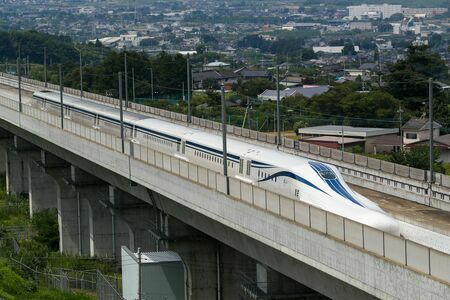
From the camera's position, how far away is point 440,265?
704 inches

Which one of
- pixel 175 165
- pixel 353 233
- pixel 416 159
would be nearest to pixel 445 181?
pixel 175 165

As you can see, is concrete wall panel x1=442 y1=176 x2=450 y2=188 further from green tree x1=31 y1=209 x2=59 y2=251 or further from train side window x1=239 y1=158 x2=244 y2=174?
green tree x1=31 y1=209 x2=59 y2=251

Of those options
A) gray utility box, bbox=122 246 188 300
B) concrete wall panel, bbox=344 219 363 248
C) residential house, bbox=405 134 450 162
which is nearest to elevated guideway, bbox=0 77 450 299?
concrete wall panel, bbox=344 219 363 248

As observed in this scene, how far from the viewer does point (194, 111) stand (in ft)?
283

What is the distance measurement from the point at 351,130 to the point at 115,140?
32077 millimetres

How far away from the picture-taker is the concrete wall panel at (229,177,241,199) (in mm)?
26894

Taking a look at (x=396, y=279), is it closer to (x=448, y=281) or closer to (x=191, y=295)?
(x=448, y=281)

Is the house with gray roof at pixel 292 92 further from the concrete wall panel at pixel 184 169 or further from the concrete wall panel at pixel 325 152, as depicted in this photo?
the concrete wall panel at pixel 184 169

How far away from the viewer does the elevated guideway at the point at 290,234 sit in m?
18.5

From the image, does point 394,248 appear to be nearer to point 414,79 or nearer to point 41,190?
point 41,190

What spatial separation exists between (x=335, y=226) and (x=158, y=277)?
12842mm

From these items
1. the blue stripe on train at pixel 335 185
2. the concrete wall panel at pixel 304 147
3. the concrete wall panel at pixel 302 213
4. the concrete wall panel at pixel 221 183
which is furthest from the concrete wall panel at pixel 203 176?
the concrete wall panel at pixel 304 147

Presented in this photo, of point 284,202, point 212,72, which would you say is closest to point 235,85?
point 212,72

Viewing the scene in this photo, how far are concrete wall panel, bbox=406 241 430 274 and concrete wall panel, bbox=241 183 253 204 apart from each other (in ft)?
24.9
